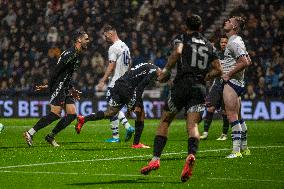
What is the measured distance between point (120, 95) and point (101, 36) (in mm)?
16281

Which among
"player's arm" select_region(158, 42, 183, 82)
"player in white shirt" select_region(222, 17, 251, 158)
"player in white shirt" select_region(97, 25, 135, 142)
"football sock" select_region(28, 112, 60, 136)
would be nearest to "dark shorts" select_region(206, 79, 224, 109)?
"player in white shirt" select_region(97, 25, 135, 142)

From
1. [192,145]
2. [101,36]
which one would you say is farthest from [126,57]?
[101,36]

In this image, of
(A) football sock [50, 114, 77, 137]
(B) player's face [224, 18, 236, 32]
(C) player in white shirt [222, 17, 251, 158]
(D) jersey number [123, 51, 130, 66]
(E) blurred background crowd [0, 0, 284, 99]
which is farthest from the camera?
(E) blurred background crowd [0, 0, 284, 99]

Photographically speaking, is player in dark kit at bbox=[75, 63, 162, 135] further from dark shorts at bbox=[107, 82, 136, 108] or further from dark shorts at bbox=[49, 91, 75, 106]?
dark shorts at bbox=[49, 91, 75, 106]

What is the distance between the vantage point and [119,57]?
1903cm

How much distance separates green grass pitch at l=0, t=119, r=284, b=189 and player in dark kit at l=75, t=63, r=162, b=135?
653mm

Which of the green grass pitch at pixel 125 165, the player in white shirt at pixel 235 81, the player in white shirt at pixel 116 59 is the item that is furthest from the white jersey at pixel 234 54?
the player in white shirt at pixel 116 59

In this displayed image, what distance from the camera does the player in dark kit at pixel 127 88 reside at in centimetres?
1738

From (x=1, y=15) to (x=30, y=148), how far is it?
20359 mm

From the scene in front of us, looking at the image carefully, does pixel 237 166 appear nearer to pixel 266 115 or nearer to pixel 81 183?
pixel 81 183

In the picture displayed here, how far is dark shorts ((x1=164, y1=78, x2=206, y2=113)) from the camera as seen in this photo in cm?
1184

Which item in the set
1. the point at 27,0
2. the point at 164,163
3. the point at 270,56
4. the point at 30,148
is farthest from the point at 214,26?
the point at 164,163

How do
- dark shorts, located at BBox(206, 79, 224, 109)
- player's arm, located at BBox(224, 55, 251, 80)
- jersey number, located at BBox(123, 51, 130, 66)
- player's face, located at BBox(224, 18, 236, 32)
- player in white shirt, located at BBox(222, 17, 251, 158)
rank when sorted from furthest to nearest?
1. dark shorts, located at BBox(206, 79, 224, 109)
2. jersey number, located at BBox(123, 51, 130, 66)
3. player's face, located at BBox(224, 18, 236, 32)
4. player in white shirt, located at BBox(222, 17, 251, 158)
5. player's arm, located at BBox(224, 55, 251, 80)

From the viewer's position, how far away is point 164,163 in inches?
548
